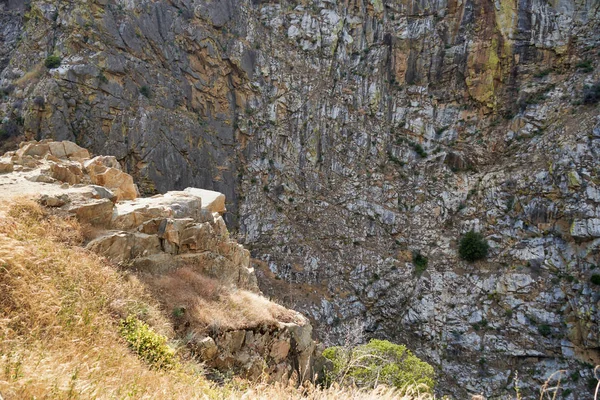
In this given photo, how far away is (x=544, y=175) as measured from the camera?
80.1 feet

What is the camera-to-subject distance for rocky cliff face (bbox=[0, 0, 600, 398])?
865 inches

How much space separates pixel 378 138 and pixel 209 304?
24810mm

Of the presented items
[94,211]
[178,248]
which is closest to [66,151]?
[94,211]

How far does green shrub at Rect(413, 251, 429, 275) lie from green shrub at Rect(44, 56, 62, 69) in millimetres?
26910

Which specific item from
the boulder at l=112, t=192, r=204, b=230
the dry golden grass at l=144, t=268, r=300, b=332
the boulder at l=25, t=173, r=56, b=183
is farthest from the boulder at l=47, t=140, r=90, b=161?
the dry golden grass at l=144, t=268, r=300, b=332

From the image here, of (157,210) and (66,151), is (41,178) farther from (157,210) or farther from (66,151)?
(66,151)

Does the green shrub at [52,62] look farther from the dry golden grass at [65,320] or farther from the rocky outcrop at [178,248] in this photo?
the dry golden grass at [65,320]

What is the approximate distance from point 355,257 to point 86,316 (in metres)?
23.0

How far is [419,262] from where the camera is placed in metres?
25.7

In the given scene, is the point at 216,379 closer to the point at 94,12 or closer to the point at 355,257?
the point at 355,257

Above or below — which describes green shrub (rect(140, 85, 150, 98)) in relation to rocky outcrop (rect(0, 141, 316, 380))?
above

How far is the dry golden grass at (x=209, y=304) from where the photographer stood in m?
6.94

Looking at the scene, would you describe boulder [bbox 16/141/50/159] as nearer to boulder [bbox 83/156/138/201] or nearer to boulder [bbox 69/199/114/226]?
boulder [bbox 83/156/138/201]

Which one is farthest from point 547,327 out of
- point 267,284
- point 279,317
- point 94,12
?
point 94,12
